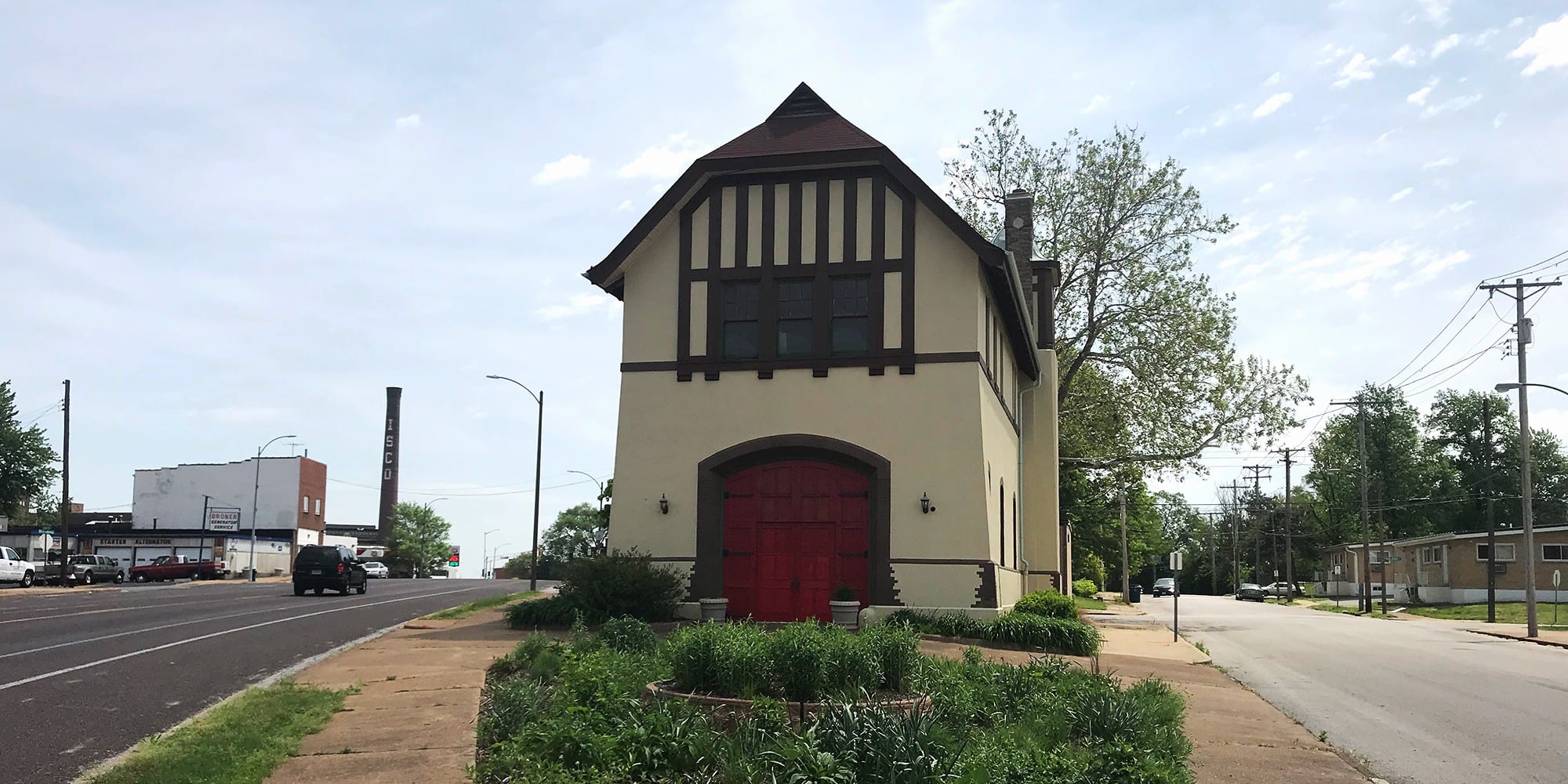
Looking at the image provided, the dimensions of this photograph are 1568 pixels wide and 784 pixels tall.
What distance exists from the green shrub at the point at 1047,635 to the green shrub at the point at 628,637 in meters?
8.43

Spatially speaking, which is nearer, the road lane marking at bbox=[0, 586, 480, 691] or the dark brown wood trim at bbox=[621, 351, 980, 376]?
the road lane marking at bbox=[0, 586, 480, 691]

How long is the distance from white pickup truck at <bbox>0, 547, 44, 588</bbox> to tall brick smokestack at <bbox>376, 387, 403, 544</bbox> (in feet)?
144

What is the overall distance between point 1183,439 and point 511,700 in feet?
110

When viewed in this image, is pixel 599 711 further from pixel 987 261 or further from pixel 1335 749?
pixel 987 261

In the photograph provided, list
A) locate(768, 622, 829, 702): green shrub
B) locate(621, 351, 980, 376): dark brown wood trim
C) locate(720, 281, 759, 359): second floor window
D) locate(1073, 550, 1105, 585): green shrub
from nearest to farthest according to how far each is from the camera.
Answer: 1. locate(768, 622, 829, 702): green shrub
2. locate(621, 351, 980, 376): dark brown wood trim
3. locate(720, 281, 759, 359): second floor window
4. locate(1073, 550, 1105, 585): green shrub

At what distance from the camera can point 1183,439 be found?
3944 centimetres

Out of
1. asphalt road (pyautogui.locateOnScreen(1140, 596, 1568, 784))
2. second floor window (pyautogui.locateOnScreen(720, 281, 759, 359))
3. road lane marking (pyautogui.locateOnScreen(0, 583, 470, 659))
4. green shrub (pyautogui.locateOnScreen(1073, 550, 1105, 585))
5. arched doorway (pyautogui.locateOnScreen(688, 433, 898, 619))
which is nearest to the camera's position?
asphalt road (pyautogui.locateOnScreen(1140, 596, 1568, 784))

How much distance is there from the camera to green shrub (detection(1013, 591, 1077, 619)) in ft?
78.1

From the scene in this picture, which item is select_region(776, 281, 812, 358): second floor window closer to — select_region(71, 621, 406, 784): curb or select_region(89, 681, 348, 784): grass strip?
select_region(71, 621, 406, 784): curb

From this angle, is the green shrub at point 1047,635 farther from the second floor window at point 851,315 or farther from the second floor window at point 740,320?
the second floor window at point 740,320

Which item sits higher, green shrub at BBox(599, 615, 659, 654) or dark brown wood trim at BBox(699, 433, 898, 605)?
dark brown wood trim at BBox(699, 433, 898, 605)

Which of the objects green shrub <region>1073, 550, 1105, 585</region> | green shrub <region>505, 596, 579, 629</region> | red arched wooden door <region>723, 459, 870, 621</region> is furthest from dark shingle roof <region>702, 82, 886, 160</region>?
green shrub <region>1073, 550, 1105, 585</region>

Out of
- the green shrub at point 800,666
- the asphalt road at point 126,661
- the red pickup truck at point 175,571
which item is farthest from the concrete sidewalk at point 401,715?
the red pickup truck at point 175,571

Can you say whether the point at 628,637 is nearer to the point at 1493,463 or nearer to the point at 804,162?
the point at 804,162
